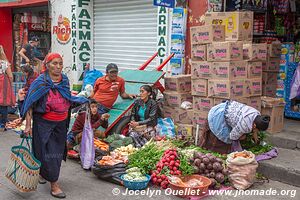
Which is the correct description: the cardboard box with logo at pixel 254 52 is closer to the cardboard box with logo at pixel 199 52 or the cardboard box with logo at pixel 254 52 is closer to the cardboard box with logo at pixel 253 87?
the cardboard box with logo at pixel 253 87

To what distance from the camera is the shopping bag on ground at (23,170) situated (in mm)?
4559

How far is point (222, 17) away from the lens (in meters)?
7.05

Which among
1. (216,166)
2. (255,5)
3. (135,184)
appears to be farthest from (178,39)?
(135,184)

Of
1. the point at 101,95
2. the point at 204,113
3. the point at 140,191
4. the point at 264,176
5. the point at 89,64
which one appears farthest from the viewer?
the point at 89,64

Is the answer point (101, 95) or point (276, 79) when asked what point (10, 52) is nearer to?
point (101, 95)

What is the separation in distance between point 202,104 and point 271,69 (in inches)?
73.7

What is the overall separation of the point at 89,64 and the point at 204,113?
5462 mm

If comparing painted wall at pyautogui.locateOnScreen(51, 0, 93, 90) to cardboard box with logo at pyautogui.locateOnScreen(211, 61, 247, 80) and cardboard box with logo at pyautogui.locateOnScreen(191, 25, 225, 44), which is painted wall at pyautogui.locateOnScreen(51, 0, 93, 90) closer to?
cardboard box with logo at pyautogui.locateOnScreen(191, 25, 225, 44)

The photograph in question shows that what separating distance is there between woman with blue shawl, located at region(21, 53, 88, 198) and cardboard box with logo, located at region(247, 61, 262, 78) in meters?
3.30

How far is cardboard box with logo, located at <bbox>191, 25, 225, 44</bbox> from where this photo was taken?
676 centimetres

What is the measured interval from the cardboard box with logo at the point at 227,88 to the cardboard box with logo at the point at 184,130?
788 mm

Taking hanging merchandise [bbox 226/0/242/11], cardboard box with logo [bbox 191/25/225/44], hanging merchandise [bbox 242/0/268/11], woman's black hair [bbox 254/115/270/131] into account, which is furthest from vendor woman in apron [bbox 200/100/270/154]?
hanging merchandise [bbox 242/0/268/11]

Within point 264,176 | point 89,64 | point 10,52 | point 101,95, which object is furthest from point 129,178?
point 10,52

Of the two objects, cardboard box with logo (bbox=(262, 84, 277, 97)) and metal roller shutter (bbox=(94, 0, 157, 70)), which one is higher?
metal roller shutter (bbox=(94, 0, 157, 70))
